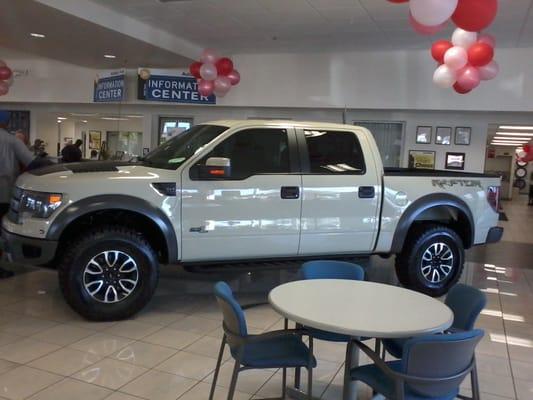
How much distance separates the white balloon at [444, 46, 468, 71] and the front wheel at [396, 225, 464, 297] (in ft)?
7.66

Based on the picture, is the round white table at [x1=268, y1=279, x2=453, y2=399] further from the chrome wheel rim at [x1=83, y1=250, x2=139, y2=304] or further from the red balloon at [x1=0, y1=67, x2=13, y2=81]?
the red balloon at [x1=0, y1=67, x2=13, y2=81]

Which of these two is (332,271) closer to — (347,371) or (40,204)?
(347,371)

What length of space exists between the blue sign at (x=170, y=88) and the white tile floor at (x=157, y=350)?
5163 millimetres

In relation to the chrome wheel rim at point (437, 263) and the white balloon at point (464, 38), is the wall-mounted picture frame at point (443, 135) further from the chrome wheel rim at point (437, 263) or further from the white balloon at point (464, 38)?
the chrome wheel rim at point (437, 263)

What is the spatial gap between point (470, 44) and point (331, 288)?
484 centimetres

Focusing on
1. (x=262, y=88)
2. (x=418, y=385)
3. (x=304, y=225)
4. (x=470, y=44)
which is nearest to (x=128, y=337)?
(x=304, y=225)

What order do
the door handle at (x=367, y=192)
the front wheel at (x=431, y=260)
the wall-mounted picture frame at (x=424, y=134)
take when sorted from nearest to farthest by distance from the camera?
the door handle at (x=367, y=192) < the front wheel at (x=431, y=260) < the wall-mounted picture frame at (x=424, y=134)

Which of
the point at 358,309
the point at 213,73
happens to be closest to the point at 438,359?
the point at 358,309

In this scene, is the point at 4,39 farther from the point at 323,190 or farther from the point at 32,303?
the point at 323,190

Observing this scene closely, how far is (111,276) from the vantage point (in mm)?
4070

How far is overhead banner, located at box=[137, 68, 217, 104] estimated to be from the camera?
961cm

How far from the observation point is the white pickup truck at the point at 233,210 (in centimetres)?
397

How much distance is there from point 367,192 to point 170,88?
6.03 m

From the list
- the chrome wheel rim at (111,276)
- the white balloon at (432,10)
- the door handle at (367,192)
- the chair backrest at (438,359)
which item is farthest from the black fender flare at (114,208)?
the white balloon at (432,10)
